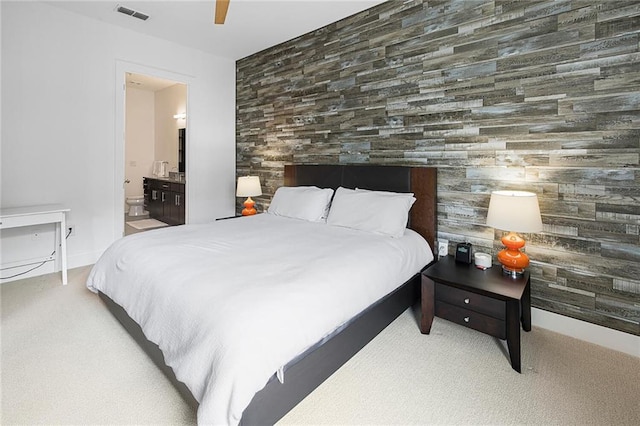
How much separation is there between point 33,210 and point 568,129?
4.71m

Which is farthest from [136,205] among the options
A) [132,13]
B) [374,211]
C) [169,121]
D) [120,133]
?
[374,211]

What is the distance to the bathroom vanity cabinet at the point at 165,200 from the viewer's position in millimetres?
5397

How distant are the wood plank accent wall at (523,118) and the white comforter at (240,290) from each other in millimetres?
896

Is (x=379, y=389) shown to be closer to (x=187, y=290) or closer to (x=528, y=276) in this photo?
(x=187, y=290)

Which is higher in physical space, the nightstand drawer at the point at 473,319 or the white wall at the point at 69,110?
the white wall at the point at 69,110

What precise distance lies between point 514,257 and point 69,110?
15.3ft

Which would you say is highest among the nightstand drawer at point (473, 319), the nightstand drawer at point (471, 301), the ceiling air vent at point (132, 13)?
the ceiling air vent at point (132, 13)

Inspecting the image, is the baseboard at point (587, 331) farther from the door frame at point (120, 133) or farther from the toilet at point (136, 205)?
the toilet at point (136, 205)

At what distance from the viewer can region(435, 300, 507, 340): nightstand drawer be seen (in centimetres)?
209

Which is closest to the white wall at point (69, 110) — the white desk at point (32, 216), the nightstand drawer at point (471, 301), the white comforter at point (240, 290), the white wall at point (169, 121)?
the white desk at point (32, 216)

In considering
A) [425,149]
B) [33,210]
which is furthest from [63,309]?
[425,149]

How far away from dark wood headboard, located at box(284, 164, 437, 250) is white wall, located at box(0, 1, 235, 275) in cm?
259

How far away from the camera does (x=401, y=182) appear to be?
3.09 m

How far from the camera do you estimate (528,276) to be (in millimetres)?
2357
